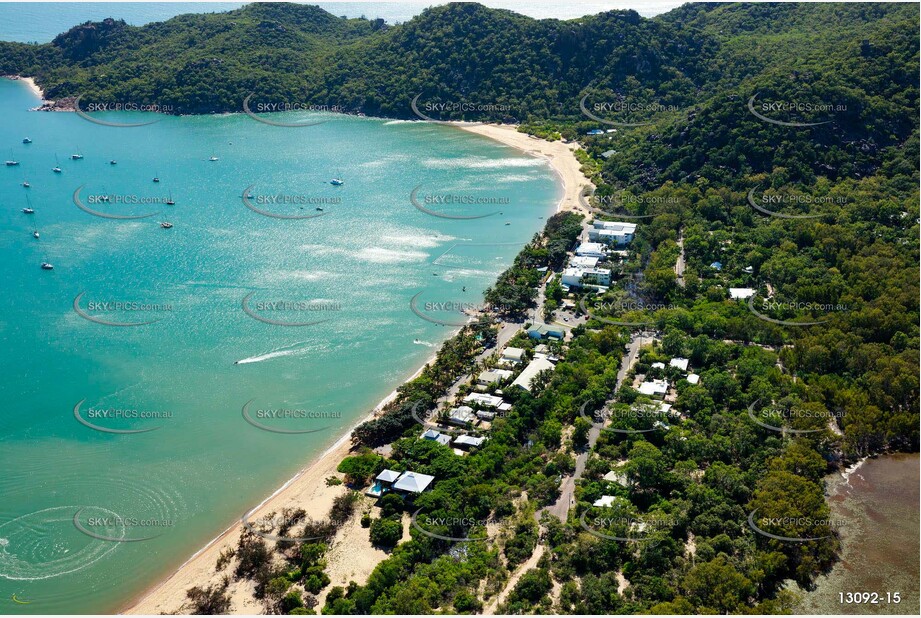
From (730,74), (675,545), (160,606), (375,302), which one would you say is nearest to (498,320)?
(375,302)

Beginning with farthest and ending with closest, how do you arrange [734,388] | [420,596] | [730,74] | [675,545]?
[730,74], [734,388], [675,545], [420,596]

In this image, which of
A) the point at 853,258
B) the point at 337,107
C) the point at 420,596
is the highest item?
the point at 337,107

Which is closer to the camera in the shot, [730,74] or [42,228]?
[42,228]

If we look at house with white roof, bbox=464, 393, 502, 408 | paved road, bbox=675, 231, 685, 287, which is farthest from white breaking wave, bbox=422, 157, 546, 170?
house with white roof, bbox=464, 393, 502, 408

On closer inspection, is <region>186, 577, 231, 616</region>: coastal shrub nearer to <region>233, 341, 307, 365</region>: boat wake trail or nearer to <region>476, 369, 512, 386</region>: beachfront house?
<region>476, 369, 512, 386</region>: beachfront house

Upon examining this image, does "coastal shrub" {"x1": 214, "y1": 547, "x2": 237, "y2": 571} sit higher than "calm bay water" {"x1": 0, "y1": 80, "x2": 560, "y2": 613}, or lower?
lower

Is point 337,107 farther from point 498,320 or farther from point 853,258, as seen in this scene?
point 853,258
